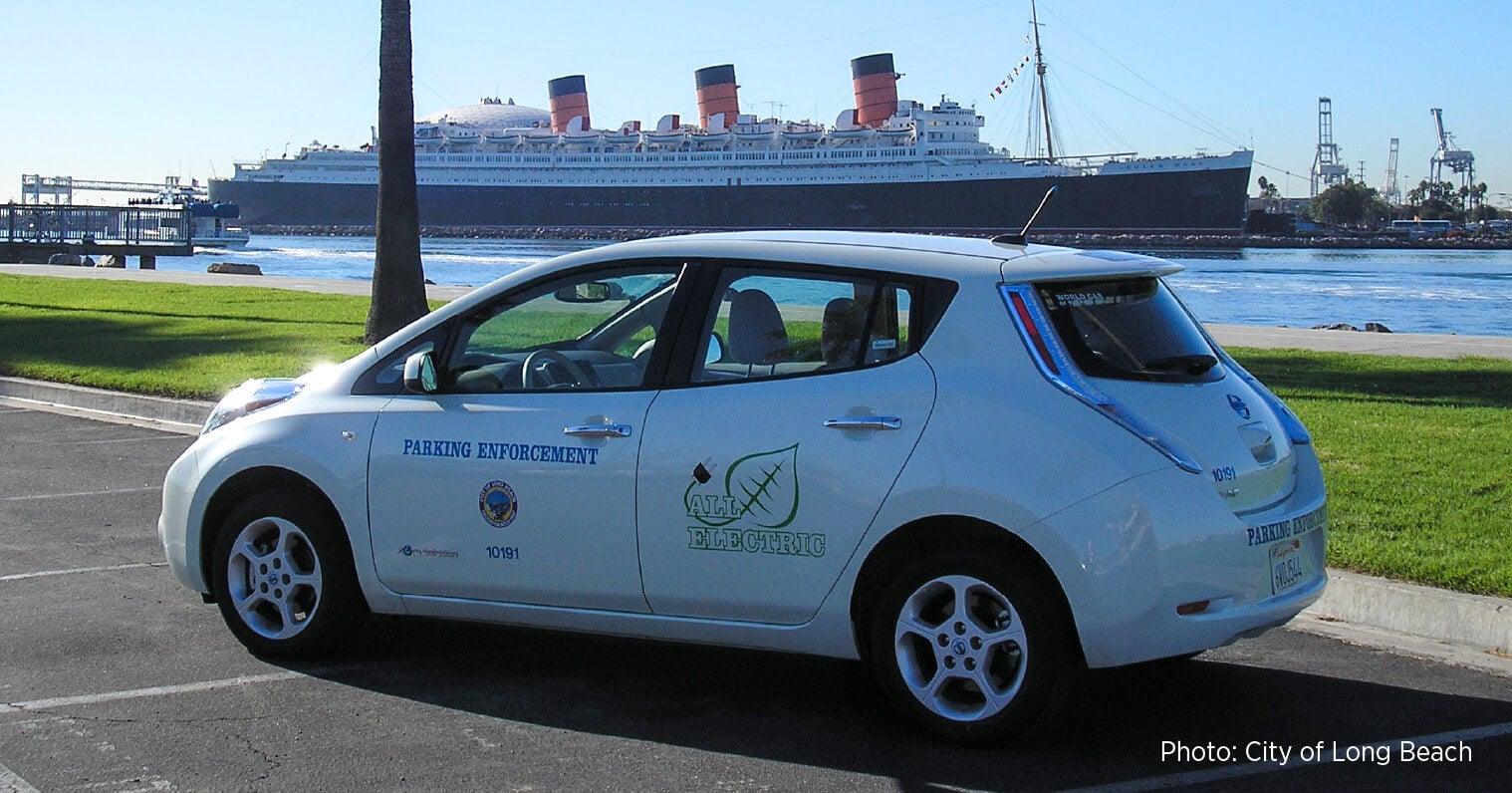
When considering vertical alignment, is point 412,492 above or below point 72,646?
above

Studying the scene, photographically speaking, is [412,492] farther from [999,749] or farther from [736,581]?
[999,749]

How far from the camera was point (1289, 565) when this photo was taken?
4.27 metres

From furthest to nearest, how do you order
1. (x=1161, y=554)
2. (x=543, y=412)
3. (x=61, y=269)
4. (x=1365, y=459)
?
(x=61, y=269) < (x=1365, y=459) < (x=543, y=412) < (x=1161, y=554)

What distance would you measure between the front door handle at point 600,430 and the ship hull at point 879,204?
79353mm

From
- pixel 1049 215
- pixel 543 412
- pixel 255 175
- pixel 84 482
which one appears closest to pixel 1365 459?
pixel 543 412

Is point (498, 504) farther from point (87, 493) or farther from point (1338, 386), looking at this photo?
point (1338, 386)

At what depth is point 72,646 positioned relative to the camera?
17.0 ft

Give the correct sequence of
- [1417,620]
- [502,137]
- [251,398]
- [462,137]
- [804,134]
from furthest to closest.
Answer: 1. [462,137]
2. [502,137]
3. [804,134]
4. [1417,620]
5. [251,398]

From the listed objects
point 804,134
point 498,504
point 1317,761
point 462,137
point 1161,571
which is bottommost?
point 1317,761

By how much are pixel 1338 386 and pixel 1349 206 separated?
111 m

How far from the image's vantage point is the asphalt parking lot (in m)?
3.96

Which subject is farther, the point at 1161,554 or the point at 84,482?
the point at 84,482

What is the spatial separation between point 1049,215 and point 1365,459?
79.9 meters

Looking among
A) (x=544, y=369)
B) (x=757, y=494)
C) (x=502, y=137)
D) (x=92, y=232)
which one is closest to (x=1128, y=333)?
(x=757, y=494)
